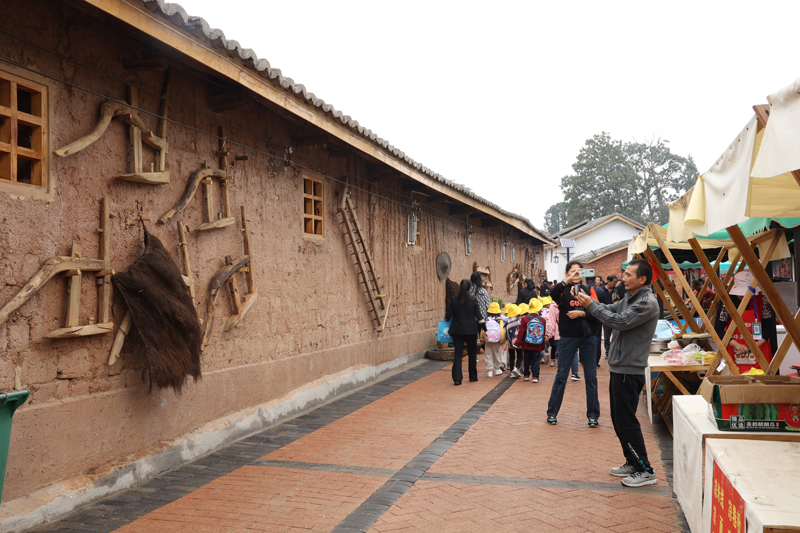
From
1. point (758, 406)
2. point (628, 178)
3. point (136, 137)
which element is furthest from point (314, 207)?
point (628, 178)

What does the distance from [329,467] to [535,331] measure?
5281 millimetres

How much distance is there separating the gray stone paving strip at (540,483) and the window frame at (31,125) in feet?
13.2

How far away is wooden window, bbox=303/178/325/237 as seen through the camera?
30.1 ft

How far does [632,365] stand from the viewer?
205 inches

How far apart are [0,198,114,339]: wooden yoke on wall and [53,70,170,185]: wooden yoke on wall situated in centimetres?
52

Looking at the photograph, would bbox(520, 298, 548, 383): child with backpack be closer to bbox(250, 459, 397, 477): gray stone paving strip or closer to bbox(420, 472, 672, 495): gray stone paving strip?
bbox(420, 472, 672, 495): gray stone paving strip

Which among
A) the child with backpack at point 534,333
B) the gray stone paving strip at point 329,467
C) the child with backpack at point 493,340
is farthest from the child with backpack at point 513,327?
the gray stone paving strip at point 329,467

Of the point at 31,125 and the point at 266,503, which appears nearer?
the point at 31,125

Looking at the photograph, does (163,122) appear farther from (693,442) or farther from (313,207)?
(693,442)

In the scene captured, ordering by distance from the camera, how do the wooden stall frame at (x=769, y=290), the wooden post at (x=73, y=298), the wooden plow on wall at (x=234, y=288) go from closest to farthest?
the wooden stall frame at (x=769, y=290), the wooden post at (x=73, y=298), the wooden plow on wall at (x=234, y=288)

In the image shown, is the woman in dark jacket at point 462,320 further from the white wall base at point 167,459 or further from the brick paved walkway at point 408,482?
the brick paved walkway at point 408,482

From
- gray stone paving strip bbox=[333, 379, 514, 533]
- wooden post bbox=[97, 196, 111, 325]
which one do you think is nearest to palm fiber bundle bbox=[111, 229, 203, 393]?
wooden post bbox=[97, 196, 111, 325]

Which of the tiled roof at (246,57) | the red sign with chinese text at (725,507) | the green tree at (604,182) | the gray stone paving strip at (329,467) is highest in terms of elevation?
the green tree at (604,182)

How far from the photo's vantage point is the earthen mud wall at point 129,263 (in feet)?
15.2
